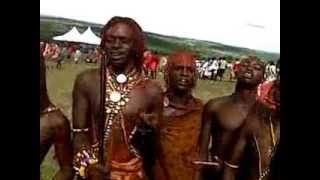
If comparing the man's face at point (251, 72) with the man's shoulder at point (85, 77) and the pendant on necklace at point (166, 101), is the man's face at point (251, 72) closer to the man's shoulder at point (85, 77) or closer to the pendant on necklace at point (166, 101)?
the pendant on necklace at point (166, 101)

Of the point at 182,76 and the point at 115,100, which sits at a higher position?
the point at 182,76

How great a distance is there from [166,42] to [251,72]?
1.69 ft

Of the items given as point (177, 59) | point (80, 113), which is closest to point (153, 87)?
point (177, 59)

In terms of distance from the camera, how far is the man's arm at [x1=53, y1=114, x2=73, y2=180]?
4.61m

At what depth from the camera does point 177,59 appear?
4762mm

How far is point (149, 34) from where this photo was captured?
185 inches

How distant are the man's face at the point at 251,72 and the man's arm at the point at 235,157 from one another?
0.26 meters

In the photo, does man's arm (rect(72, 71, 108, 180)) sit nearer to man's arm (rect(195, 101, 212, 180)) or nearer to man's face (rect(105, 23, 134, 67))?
man's face (rect(105, 23, 134, 67))

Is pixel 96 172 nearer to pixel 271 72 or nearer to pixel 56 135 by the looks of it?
pixel 56 135
